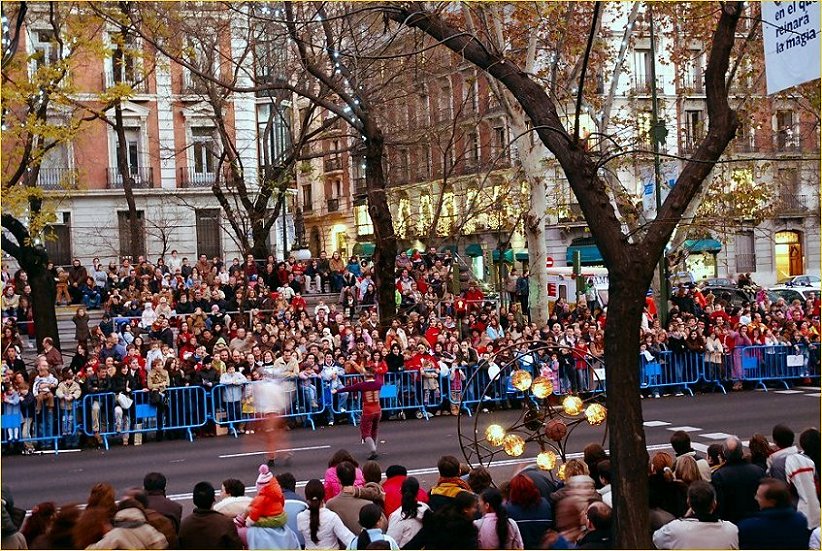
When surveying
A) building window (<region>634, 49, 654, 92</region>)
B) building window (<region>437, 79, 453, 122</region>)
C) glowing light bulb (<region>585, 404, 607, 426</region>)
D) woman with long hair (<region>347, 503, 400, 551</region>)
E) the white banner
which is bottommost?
woman with long hair (<region>347, 503, 400, 551</region>)

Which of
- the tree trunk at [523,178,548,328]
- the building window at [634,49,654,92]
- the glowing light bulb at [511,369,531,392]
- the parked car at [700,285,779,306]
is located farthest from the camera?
the building window at [634,49,654,92]

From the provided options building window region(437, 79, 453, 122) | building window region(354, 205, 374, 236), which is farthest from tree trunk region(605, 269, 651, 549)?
building window region(354, 205, 374, 236)

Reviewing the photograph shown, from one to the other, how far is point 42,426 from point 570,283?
817 inches

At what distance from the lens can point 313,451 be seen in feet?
56.2

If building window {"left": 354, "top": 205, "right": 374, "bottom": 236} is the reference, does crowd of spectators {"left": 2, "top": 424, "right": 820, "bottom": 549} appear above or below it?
below

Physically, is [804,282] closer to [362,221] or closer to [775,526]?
[362,221]

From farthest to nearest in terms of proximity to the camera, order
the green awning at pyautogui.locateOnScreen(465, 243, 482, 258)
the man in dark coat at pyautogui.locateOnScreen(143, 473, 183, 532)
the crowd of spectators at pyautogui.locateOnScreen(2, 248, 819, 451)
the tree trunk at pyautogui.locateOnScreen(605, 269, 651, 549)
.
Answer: the green awning at pyautogui.locateOnScreen(465, 243, 482, 258) < the crowd of spectators at pyautogui.locateOnScreen(2, 248, 819, 451) < the man in dark coat at pyautogui.locateOnScreen(143, 473, 183, 532) < the tree trunk at pyautogui.locateOnScreen(605, 269, 651, 549)

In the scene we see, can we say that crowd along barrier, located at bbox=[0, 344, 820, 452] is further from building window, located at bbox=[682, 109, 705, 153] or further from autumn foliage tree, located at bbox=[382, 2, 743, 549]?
autumn foliage tree, located at bbox=[382, 2, 743, 549]

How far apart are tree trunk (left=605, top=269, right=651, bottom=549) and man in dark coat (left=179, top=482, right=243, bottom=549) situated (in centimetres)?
290

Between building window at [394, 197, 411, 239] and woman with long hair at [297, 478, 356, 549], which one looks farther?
building window at [394, 197, 411, 239]

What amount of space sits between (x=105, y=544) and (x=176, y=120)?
1573 inches

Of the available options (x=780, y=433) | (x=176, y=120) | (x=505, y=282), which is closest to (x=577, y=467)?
(x=780, y=433)

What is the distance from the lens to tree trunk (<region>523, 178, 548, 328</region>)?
83.8 ft

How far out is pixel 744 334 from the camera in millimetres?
23422
